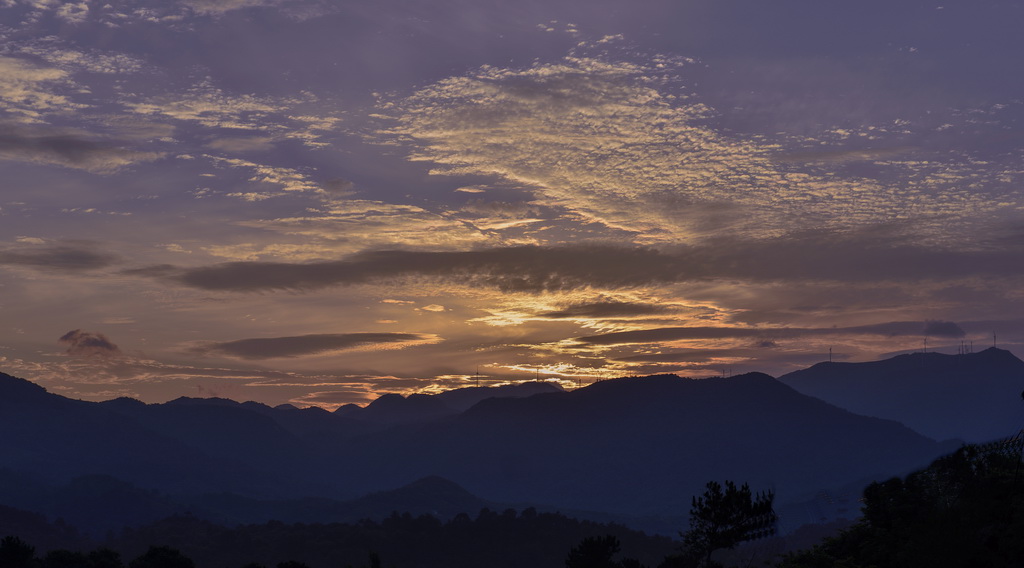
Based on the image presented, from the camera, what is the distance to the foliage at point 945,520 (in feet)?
140

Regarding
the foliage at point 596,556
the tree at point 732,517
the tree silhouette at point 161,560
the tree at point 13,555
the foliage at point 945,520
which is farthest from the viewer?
the tree silhouette at point 161,560

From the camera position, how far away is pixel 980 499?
155 ft

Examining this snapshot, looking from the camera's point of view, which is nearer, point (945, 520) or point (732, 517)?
point (945, 520)

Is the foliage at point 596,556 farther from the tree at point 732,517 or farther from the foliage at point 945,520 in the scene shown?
the foliage at point 945,520

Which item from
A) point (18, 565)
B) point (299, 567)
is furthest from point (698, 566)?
Result: point (18, 565)

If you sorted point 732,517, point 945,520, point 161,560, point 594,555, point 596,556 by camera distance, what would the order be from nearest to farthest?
point 945,520, point 732,517, point 596,556, point 594,555, point 161,560

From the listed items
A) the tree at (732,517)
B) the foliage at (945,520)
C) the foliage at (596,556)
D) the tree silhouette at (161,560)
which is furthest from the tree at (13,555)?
the foliage at (945,520)

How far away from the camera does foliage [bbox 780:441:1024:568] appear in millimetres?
42781

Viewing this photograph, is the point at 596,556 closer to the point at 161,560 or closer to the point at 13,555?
the point at 161,560

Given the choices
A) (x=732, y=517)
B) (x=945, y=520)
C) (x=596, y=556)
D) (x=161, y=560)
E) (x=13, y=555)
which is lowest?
(x=161, y=560)

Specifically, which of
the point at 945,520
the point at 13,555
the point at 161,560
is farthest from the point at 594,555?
the point at 13,555

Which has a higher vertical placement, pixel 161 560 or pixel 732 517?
pixel 732 517

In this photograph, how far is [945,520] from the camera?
45.1 meters

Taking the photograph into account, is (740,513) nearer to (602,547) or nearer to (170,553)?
(602,547)
